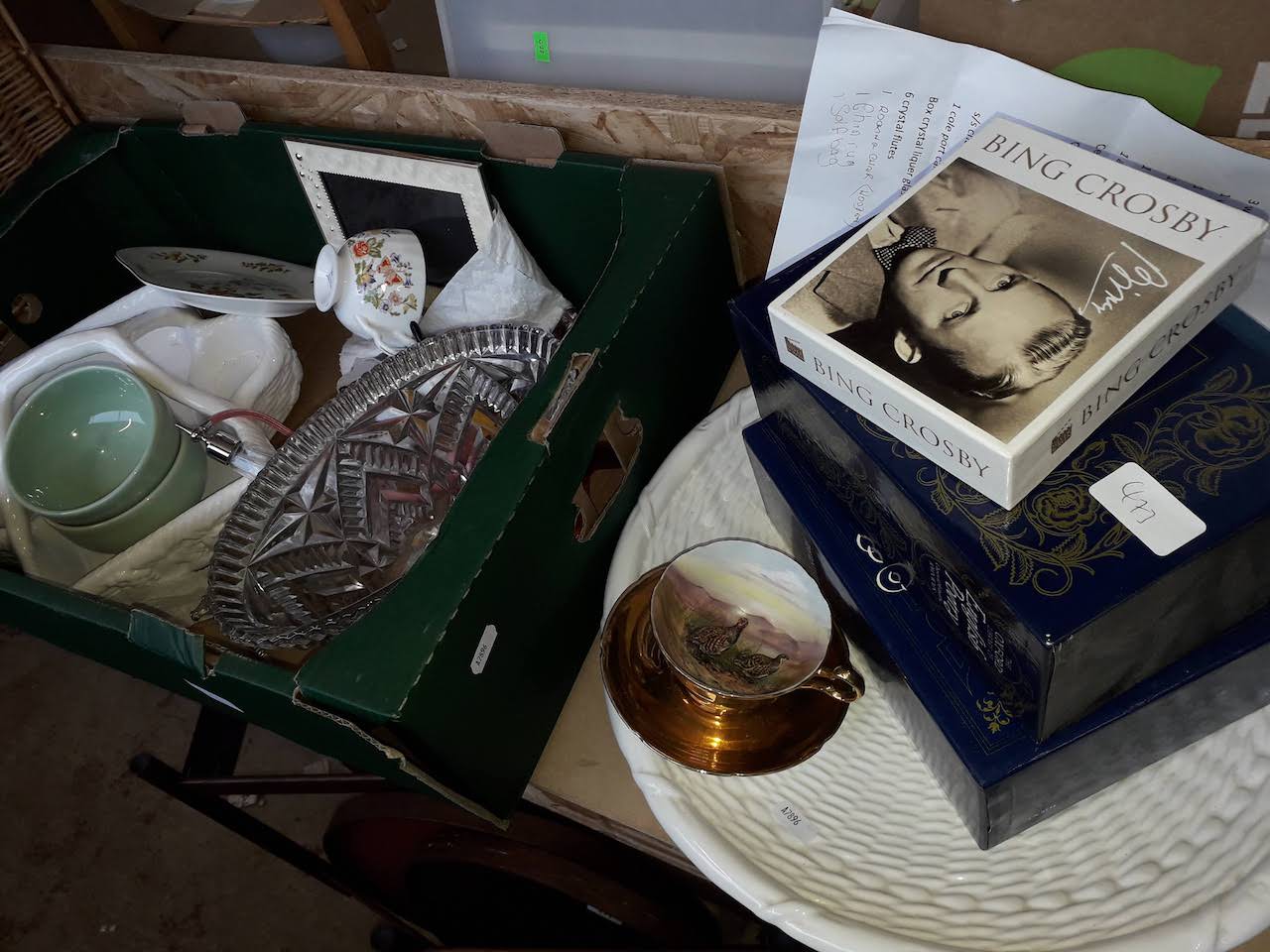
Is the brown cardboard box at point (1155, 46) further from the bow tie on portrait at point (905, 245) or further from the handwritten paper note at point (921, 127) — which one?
the bow tie on portrait at point (905, 245)

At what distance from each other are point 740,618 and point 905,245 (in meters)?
0.27

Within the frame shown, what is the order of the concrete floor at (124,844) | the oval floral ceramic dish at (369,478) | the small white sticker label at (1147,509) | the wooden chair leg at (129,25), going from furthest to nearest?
the concrete floor at (124,844)
the wooden chair leg at (129,25)
the oval floral ceramic dish at (369,478)
the small white sticker label at (1147,509)

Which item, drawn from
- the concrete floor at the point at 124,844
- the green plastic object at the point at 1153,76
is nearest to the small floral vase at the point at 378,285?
the green plastic object at the point at 1153,76

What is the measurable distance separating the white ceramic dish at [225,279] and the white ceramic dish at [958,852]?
0.59m

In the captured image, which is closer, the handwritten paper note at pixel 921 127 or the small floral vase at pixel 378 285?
the handwritten paper note at pixel 921 127

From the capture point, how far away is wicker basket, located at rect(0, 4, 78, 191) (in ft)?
3.20

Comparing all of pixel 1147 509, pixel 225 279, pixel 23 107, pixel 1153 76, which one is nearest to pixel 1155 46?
pixel 1153 76

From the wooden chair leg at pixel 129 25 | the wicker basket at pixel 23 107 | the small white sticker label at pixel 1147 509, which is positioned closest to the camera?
the small white sticker label at pixel 1147 509

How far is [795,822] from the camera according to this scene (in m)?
0.62

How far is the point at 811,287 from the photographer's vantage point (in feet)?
1.74

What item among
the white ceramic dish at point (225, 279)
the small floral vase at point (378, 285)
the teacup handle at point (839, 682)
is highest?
the small floral vase at point (378, 285)

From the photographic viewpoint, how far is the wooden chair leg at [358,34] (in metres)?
0.93

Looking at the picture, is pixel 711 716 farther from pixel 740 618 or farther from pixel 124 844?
pixel 124 844

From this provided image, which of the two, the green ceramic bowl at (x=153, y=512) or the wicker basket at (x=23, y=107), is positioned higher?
the wicker basket at (x=23, y=107)
